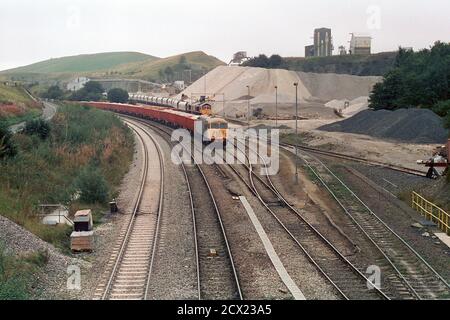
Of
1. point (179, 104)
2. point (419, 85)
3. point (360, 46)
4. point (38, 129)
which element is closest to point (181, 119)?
point (179, 104)

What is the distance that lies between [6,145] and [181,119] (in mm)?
31038

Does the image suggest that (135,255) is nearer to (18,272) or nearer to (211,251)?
(211,251)

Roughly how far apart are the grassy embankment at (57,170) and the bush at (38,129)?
454mm

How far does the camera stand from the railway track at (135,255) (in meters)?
14.0

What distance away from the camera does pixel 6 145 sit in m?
26.4

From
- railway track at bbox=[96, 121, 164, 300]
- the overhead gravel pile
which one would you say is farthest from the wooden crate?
the overhead gravel pile

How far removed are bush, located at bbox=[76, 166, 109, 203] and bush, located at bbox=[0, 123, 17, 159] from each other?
3807 millimetres

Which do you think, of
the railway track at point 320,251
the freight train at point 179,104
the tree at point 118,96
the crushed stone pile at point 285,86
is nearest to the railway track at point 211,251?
the railway track at point 320,251

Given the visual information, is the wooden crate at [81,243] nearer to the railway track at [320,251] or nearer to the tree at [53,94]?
the railway track at [320,251]

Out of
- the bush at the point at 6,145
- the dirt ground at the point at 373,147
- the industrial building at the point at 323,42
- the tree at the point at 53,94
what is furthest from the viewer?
the industrial building at the point at 323,42

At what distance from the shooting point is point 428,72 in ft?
205

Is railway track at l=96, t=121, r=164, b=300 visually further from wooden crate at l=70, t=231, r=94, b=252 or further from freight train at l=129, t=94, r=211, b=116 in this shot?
freight train at l=129, t=94, r=211, b=116

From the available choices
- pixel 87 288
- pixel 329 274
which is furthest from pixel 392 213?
pixel 87 288

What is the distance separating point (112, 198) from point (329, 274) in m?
13.4
